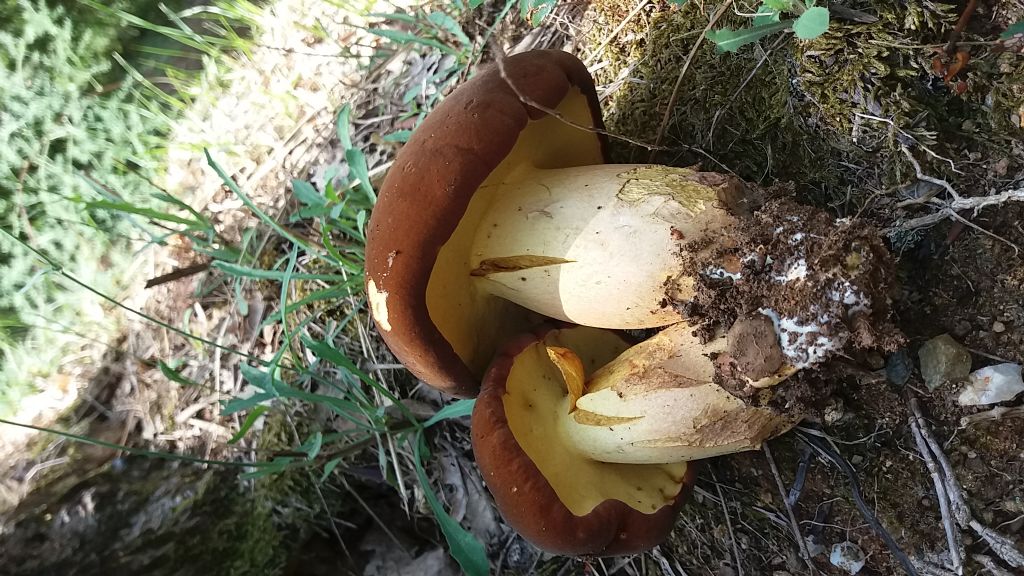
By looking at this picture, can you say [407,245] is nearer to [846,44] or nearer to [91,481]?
[846,44]

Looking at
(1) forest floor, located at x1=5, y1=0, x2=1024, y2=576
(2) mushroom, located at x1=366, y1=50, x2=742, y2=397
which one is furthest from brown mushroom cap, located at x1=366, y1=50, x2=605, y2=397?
(1) forest floor, located at x1=5, y1=0, x2=1024, y2=576

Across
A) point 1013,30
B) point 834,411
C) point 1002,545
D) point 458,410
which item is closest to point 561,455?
point 458,410

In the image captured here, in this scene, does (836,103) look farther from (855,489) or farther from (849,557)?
(849,557)

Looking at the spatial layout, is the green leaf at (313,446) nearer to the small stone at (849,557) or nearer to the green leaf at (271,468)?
the green leaf at (271,468)

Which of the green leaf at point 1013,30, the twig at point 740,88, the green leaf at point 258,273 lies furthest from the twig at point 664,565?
the green leaf at point 1013,30

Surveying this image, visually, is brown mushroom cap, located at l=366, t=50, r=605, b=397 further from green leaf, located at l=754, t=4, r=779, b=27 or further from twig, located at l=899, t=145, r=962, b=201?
twig, located at l=899, t=145, r=962, b=201

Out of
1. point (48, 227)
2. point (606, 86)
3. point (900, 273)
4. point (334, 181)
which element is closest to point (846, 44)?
point (900, 273)
